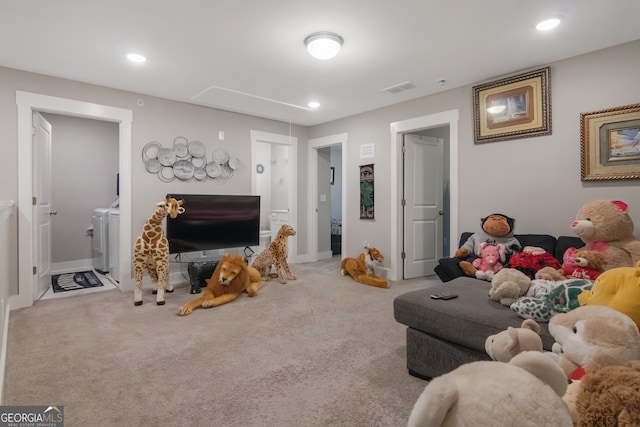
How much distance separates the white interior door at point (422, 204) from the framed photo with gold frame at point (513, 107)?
1.03 meters

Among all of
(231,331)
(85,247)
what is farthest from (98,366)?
(85,247)

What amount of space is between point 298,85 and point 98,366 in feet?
10.6

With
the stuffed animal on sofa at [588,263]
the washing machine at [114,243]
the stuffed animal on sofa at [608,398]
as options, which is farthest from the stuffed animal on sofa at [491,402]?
the washing machine at [114,243]

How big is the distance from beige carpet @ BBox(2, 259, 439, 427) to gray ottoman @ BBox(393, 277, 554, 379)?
0.50 feet

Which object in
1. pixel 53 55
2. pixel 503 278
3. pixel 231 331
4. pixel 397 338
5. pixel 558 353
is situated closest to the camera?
pixel 558 353

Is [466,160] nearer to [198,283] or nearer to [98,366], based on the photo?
[198,283]

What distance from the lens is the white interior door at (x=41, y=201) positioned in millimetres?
3510

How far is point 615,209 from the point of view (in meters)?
2.36

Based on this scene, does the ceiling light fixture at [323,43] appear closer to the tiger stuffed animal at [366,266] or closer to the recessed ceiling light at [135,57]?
the recessed ceiling light at [135,57]

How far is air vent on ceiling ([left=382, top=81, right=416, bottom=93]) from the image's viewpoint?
12.4 ft

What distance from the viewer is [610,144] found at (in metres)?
2.85

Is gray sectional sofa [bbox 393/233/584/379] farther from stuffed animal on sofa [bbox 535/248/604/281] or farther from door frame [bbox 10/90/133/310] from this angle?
door frame [bbox 10/90/133/310]

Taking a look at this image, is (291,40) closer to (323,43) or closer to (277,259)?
(323,43)

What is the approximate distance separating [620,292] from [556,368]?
2.89ft
